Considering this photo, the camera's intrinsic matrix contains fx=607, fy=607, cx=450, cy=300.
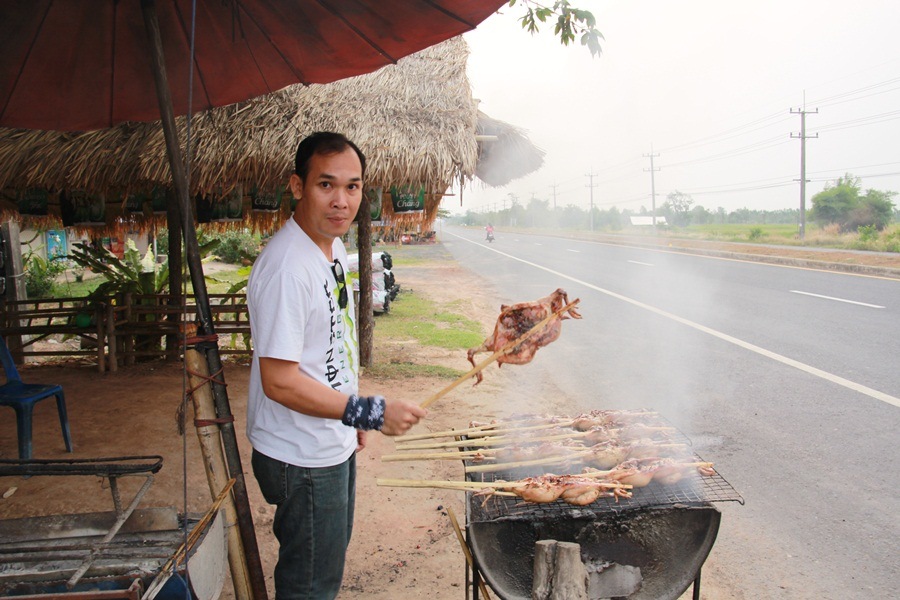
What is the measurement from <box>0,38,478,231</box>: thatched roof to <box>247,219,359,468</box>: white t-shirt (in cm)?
409

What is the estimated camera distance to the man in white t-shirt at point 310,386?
1.89 metres

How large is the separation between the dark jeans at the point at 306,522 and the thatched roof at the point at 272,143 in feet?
14.3

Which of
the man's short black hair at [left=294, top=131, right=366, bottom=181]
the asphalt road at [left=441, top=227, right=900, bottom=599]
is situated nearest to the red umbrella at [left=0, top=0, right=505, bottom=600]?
the man's short black hair at [left=294, top=131, right=366, bottom=181]

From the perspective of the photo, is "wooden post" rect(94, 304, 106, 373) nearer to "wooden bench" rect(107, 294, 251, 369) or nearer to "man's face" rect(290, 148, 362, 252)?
"wooden bench" rect(107, 294, 251, 369)

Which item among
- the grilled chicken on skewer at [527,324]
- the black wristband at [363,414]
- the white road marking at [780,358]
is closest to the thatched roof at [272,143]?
the grilled chicken on skewer at [527,324]

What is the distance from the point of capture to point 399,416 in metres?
1.90

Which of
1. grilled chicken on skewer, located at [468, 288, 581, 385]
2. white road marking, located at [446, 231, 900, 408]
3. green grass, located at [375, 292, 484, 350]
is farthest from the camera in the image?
green grass, located at [375, 292, 484, 350]

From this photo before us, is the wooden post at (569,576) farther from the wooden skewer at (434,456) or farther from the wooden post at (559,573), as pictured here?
the wooden skewer at (434,456)

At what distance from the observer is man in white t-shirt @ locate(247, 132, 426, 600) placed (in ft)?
6.20

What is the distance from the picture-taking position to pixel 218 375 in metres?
2.29

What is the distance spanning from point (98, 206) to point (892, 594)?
8636 millimetres

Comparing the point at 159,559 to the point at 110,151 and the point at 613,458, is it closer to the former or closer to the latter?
the point at 613,458

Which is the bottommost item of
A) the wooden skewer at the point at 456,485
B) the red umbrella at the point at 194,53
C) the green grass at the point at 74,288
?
the wooden skewer at the point at 456,485

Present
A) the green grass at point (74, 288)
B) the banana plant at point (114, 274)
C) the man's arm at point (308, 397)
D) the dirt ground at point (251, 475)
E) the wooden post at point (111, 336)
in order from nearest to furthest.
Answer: the man's arm at point (308, 397) → the dirt ground at point (251, 475) → the wooden post at point (111, 336) → the banana plant at point (114, 274) → the green grass at point (74, 288)
